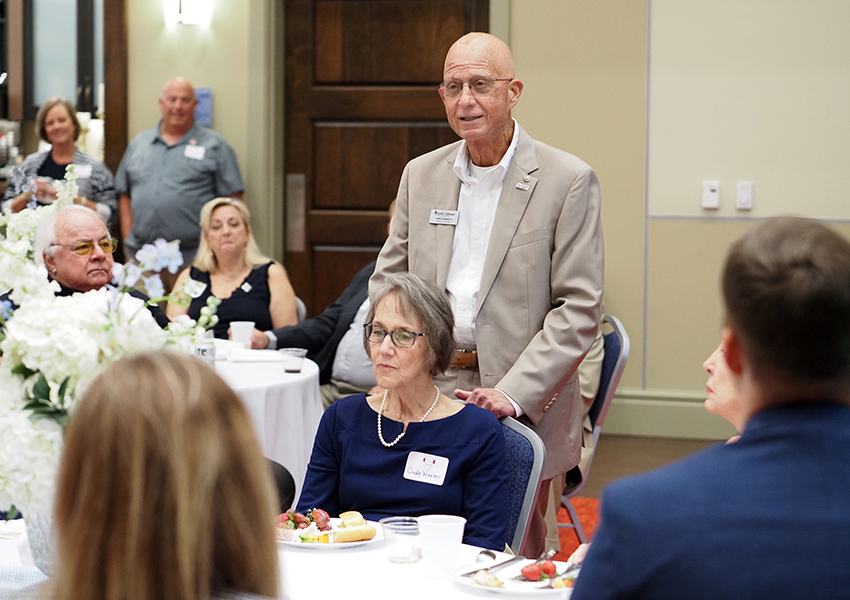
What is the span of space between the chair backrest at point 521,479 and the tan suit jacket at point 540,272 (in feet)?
0.94

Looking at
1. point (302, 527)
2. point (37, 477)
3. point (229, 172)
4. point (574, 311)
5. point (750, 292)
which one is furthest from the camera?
point (229, 172)

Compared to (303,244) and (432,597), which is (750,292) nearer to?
(432,597)

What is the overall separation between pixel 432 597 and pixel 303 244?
494 centimetres

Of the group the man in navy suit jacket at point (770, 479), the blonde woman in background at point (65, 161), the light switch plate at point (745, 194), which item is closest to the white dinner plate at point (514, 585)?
the man in navy suit jacket at point (770, 479)

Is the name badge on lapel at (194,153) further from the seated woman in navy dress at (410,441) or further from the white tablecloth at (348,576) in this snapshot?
the white tablecloth at (348,576)

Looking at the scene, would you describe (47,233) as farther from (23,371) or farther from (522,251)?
(23,371)

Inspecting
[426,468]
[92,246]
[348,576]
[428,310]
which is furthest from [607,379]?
[348,576]

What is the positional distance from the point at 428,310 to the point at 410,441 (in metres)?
0.32

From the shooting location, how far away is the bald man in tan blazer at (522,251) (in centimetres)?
261

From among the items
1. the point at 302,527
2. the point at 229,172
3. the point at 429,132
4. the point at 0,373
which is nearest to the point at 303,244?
the point at 229,172

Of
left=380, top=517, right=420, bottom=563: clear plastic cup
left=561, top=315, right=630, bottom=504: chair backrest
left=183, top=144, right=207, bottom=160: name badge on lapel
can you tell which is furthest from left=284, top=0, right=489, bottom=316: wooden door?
left=380, top=517, right=420, bottom=563: clear plastic cup

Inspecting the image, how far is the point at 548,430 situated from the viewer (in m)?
2.76

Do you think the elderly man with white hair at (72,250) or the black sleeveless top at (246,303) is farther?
the black sleeveless top at (246,303)

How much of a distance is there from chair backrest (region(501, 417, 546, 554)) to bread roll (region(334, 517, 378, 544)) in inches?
17.8
